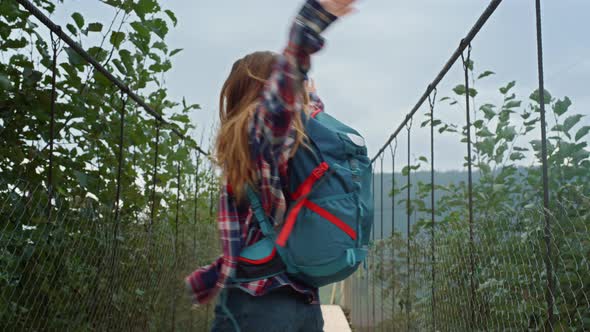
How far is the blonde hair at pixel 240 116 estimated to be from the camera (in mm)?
1487

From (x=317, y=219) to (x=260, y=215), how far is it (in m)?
0.13

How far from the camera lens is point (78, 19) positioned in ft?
8.80

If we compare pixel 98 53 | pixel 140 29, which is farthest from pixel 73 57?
pixel 140 29

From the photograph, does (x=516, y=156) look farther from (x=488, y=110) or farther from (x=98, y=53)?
(x=98, y=53)

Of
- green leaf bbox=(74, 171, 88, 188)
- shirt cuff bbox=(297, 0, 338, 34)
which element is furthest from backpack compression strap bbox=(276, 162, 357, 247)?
green leaf bbox=(74, 171, 88, 188)

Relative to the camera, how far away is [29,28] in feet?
7.85

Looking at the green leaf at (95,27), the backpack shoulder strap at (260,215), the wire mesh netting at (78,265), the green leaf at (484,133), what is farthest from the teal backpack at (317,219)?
the green leaf at (484,133)

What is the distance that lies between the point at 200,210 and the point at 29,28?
3.49 metres

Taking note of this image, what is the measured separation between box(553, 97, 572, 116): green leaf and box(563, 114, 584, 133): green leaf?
35 mm

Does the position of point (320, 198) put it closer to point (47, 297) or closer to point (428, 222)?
point (47, 297)

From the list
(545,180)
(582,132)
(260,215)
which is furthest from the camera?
(582,132)

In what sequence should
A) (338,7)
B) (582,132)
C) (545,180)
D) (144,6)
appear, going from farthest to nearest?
(144,6), (582,132), (545,180), (338,7)

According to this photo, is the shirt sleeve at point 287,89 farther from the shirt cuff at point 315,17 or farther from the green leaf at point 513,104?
the green leaf at point 513,104

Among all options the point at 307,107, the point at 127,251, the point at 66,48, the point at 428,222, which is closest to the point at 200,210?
the point at 428,222
